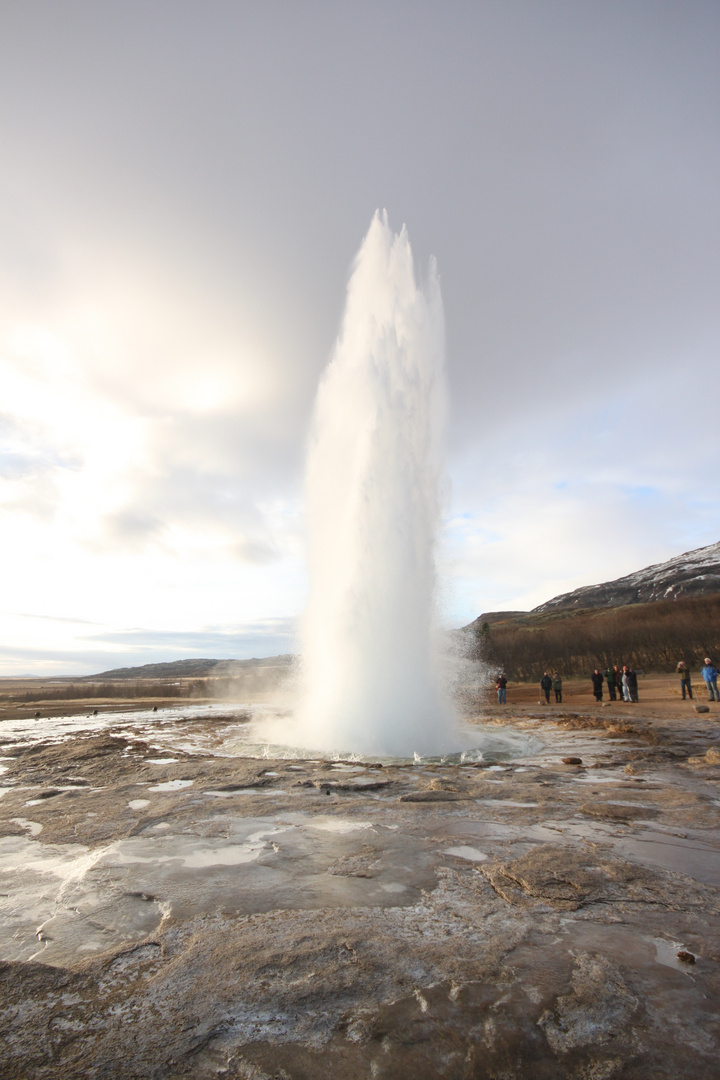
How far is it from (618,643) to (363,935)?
168 feet

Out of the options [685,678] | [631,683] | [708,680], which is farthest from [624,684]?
[708,680]

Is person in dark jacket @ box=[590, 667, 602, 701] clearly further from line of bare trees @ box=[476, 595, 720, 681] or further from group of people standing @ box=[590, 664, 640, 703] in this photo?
line of bare trees @ box=[476, 595, 720, 681]

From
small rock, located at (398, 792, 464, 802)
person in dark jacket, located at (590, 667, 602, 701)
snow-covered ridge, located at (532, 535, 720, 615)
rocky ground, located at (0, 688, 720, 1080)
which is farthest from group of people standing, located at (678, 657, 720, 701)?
snow-covered ridge, located at (532, 535, 720, 615)

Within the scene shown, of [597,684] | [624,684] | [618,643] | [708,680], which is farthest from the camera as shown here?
[618,643]

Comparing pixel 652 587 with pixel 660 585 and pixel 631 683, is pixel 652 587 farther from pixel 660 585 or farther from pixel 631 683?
pixel 631 683

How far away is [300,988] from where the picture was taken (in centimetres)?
269

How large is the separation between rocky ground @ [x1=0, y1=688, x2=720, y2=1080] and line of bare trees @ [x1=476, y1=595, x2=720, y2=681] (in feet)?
142

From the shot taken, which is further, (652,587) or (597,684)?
(652,587)

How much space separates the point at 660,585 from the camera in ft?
392

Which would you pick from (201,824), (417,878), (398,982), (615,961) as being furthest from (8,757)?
(615,961)

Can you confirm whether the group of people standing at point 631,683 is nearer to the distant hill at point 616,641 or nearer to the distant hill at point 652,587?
the distant hill at point 616,641

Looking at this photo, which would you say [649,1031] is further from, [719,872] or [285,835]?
[285,835]

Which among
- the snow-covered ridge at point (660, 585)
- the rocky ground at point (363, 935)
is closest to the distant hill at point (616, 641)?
the rocky ground at point (363, 935)

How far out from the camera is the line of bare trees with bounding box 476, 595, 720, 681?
43.2 m
